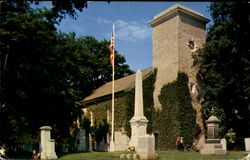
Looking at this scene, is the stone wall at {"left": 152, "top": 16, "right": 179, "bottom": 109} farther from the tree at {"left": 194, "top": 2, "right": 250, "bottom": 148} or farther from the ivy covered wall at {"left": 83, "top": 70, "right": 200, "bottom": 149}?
the tree at {"left": 194, "top": 2, "right": 250, "bottom": 148}

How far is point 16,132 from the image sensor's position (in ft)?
72.6

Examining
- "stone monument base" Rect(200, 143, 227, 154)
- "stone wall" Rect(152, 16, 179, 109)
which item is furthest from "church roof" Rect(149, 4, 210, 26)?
"stone monument base" Rect(200, 143, 227, 154)

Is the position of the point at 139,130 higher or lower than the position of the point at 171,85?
lower

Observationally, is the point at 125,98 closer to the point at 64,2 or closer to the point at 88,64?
the point at 88,64

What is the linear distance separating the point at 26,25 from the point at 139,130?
9.66 meters

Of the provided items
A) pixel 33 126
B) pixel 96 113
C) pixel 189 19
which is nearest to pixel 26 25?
pixel 33 126

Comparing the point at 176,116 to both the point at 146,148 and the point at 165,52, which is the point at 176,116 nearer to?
the point at 165,52

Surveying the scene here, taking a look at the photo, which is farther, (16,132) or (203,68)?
(203,68)

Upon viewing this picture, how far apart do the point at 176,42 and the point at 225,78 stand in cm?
641

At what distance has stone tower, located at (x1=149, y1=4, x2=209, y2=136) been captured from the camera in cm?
3138

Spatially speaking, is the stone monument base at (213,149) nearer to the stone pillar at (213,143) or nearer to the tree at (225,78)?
the stone pillar at (213,143)

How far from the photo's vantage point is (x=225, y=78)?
91.5 ft

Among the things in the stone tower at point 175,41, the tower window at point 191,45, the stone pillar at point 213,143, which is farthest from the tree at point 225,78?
the stone pillar at point 213,143

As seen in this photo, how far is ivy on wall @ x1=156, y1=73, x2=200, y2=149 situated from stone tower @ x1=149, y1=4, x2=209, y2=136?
3.03 feet
